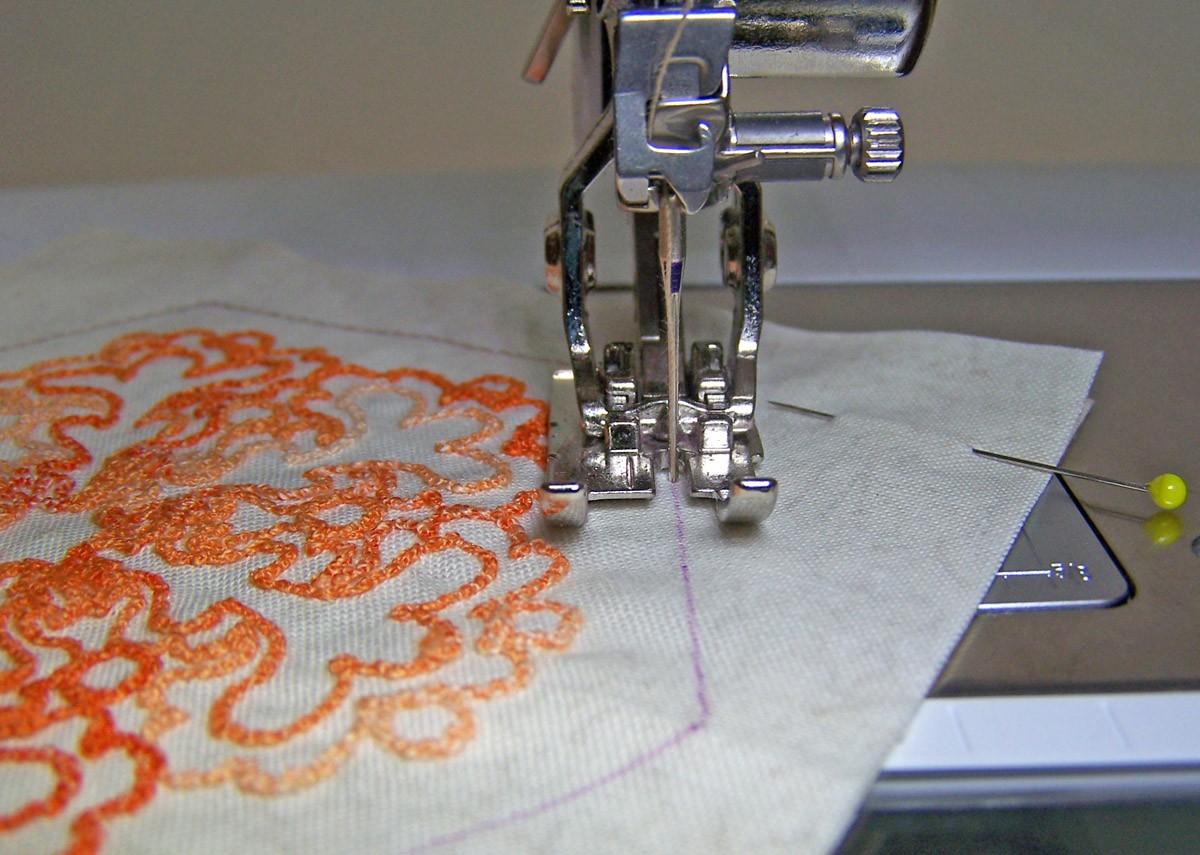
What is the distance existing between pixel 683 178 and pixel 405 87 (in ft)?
3.77

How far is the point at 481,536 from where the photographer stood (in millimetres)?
818

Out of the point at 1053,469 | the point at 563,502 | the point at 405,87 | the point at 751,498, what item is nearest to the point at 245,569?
the point at 563,502

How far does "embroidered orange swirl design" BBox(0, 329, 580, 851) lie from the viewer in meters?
0.64

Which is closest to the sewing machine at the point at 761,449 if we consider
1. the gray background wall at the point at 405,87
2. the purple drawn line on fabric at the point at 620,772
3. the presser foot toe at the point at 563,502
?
the presser foot toe at the point at 563,502

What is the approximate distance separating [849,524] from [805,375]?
27 centimetres

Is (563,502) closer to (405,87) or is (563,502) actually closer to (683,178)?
(683,178)

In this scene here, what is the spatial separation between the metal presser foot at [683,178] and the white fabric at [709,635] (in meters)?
0.05

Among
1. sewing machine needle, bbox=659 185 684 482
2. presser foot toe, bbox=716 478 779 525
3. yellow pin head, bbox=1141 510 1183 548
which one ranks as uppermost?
sewing machine needle, bbox=659 185 684 482

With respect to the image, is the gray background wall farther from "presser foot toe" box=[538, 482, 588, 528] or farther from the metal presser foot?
"presser foot toe" box=[538, 482, 588, 528]

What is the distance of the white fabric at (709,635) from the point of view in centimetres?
59

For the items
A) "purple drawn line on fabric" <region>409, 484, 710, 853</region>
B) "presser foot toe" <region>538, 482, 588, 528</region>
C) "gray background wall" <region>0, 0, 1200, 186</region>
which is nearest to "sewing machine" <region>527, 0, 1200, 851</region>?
"presser foot toe" <region>538, 482, 588, 528</region>

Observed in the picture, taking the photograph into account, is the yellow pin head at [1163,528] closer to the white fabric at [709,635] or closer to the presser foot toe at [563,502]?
the white fabric at [709,635]

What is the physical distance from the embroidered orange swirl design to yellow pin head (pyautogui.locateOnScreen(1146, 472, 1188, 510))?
0.45 m

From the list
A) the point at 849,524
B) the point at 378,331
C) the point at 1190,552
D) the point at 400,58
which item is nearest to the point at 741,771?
the point at 849,524
